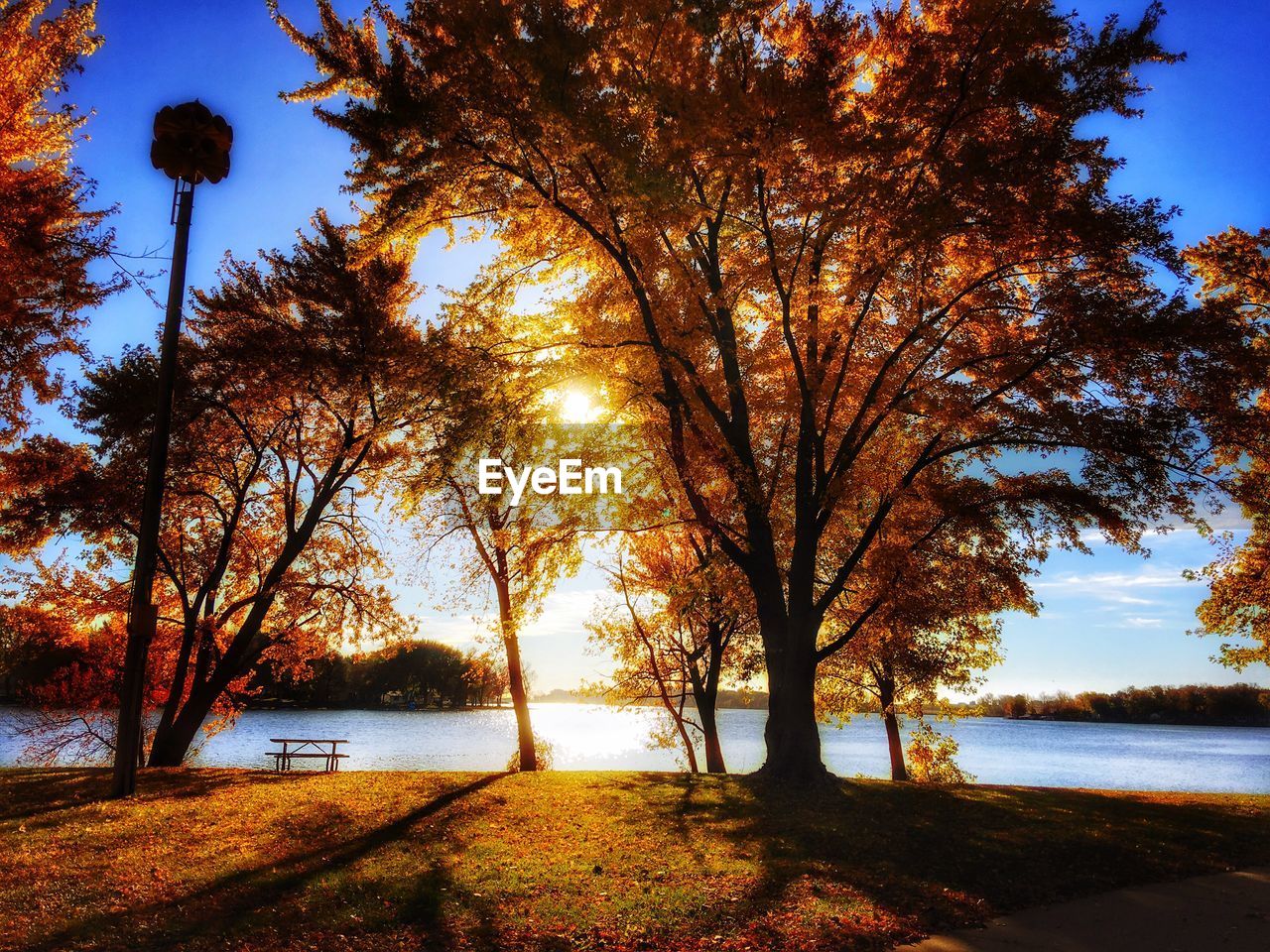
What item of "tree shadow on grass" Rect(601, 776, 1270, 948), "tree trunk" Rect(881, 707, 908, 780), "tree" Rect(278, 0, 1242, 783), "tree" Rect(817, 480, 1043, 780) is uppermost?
"tree" Rect(278, 0, 1242, 783)

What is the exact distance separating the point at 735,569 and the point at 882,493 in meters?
3.46

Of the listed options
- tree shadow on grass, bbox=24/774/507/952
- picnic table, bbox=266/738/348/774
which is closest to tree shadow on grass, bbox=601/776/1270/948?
tree shadow on grass, bbox=24/774/507/952

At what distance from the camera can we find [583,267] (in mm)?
15195

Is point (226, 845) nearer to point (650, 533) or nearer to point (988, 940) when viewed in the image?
point (988, 940)

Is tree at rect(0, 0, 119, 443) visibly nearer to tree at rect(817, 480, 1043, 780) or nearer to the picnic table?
the picnic table

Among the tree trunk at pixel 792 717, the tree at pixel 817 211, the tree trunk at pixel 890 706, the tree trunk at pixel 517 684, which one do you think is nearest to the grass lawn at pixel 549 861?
the tree trunk at pixel 792 717

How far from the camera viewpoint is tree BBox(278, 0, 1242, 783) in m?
10.8

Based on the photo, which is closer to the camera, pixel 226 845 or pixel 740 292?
pixel 226 845

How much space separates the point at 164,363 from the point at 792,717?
1182 cm

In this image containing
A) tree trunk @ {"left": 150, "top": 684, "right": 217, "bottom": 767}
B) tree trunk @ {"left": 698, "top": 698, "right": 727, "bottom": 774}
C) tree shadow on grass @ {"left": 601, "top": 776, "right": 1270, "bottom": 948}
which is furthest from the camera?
tree trunk @ {"left": 698, "top": 698, "right": 727, "bottom": 774}

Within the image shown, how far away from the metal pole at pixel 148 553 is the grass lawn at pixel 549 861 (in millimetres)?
789

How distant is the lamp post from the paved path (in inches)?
412

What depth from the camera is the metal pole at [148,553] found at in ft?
32.9

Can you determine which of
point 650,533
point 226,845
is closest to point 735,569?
point 650,533
